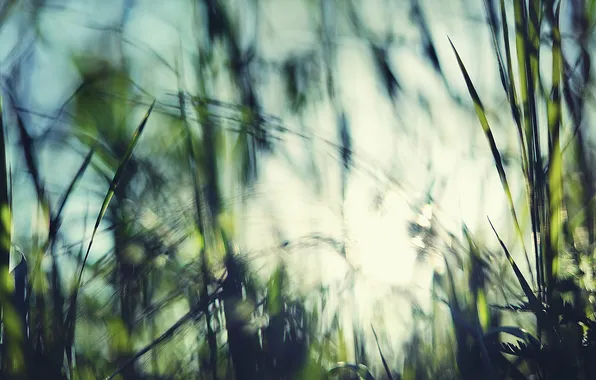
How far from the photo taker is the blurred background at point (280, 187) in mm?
497

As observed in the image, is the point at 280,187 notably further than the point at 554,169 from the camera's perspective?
Yes

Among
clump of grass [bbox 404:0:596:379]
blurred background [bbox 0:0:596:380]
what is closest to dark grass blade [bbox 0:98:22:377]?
blurred background [bbox 0:0:596:380]

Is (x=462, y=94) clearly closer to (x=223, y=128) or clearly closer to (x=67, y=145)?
(x=223, y=128)

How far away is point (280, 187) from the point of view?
62 cm

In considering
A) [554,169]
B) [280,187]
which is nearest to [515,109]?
[554,169]

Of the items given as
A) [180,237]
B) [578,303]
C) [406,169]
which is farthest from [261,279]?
[578,303]

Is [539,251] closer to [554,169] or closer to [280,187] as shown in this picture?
[554,169]

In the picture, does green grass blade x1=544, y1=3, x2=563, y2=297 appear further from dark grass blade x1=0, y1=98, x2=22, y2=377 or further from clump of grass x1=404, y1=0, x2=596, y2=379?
dark grass blade x1=0, y1=98, x2=22, y2=377

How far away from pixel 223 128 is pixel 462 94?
0.85 ft

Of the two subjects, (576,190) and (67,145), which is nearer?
(576,190)

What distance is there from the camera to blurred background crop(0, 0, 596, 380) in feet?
1.63

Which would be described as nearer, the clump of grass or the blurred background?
the clump of grass

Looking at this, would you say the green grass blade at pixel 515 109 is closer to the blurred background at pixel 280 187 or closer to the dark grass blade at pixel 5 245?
the blurred background at pixel 280 187

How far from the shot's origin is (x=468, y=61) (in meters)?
0.59
